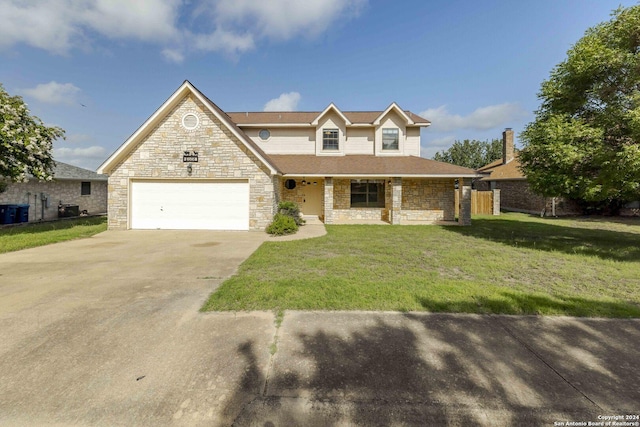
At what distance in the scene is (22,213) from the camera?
15.7 meters

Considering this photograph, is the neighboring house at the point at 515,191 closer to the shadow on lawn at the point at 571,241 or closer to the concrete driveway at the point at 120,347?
the shadow on lawn at the point at 571,241

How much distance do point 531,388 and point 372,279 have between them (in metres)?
3.30

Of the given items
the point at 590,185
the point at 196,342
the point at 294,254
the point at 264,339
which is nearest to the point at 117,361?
the point at 196,342

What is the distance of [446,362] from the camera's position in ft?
9.74

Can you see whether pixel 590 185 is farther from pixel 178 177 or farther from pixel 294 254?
pixel 178 177

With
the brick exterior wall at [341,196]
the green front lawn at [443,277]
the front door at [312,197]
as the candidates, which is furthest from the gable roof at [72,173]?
the green front lawn at [443,277]

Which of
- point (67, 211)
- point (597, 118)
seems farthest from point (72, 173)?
point (597, 118)

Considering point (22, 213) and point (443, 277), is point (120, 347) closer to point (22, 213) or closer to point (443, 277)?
point (443, 277)

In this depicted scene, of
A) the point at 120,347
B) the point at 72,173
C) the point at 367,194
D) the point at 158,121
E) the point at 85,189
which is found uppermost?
the point at 158,121

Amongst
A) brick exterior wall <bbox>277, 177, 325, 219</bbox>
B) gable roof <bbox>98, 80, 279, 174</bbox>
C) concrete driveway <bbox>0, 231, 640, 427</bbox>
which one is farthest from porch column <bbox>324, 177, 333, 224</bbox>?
concrete driveway <bbox>0, 231, 640, 427</bbox>

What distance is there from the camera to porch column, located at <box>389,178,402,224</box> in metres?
15.4

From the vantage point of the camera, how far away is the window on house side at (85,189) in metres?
20.4

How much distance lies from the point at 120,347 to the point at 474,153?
56283 mm

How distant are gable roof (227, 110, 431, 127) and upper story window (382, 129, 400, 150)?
1.14 m
